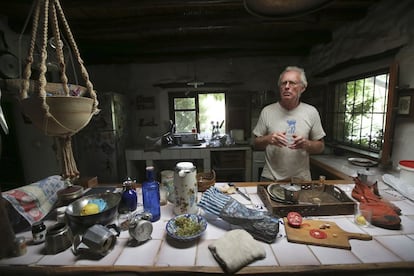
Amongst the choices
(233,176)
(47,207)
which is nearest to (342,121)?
(233,176)

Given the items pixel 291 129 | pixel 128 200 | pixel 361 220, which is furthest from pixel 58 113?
pixel 291 129

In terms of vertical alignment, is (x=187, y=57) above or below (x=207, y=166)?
above

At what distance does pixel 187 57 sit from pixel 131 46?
0.92 meters

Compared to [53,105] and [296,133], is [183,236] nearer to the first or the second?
[53,105]

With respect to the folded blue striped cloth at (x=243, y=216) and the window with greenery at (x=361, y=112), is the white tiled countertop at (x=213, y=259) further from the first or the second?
the window with greenery at (x=361, y=112)

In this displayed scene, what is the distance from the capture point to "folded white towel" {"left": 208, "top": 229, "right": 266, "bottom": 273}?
658 mm

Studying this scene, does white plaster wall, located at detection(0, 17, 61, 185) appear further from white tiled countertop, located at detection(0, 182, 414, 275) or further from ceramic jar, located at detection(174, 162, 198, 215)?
ceramic jar, located at detection(174, 162, 198, 215)

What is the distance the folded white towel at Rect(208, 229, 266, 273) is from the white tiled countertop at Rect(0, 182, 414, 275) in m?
0.02

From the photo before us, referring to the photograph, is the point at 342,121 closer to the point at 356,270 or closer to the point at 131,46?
the point at 356,270

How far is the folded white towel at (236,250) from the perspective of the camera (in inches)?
25.9

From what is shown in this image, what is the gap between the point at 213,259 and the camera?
2.31ft

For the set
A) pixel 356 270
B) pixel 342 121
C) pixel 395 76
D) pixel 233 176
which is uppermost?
pixel 395 76

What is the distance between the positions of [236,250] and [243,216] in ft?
0.58

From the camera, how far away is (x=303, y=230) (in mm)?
833
